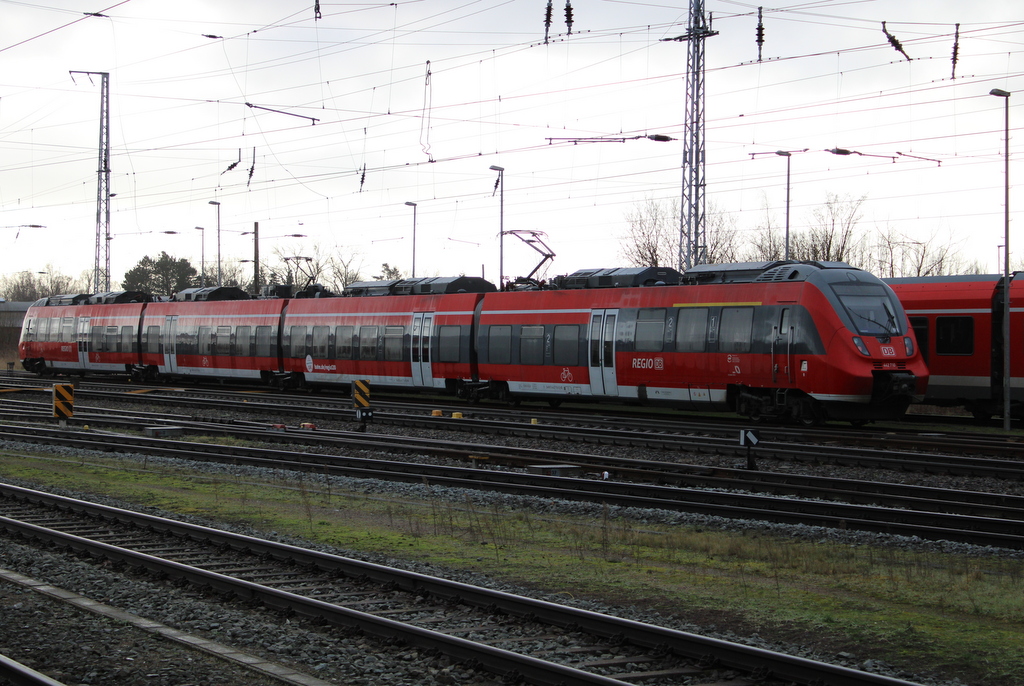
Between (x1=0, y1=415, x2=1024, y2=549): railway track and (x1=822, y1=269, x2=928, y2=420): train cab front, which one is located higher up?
(x1=822, y1=269, x2=928, y2=420): train cab front

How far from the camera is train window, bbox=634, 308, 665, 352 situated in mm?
24359

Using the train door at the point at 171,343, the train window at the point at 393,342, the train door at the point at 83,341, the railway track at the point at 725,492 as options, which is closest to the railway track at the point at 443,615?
the railway track at the point at 725,492

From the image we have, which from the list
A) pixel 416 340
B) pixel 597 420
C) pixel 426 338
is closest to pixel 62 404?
pixel 416 340

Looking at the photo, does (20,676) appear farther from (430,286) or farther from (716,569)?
(430,286)

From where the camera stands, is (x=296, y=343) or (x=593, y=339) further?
(x=296, y=343)

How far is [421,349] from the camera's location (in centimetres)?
3114

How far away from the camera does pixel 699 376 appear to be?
2347cm

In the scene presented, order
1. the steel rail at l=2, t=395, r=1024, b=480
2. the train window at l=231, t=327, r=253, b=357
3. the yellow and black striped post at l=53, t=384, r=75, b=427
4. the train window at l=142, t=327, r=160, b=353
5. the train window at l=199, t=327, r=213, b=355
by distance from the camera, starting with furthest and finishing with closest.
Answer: the train window at l=142, t=327, r=160, b=353, the train window at l=199, t=327, r=213, b=355, the train window at l=231, t=327, r=253, b=357, the yellow and black striped post at l=53, t=384, r=75, b=427, the steel rail at l=2, t=395, r=1024, b=480

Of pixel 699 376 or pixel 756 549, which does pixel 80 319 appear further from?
pixel 756 549

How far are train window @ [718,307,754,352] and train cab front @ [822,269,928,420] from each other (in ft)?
6.76

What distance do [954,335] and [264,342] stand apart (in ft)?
81.1

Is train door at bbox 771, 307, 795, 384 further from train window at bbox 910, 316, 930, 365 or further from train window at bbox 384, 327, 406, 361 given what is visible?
train window at bbox 384, 327, 406, 361

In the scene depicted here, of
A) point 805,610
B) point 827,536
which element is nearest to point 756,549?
point 827,536

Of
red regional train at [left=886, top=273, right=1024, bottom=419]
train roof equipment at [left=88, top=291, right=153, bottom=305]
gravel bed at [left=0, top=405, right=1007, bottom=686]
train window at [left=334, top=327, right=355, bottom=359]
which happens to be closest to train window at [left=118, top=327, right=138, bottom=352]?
train roof equipment at [left=88, top=291, right=153, bottom=305]
